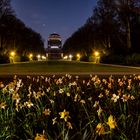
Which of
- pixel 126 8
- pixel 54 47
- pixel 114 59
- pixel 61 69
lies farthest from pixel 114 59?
pixel 54 47

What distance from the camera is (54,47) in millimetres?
111750

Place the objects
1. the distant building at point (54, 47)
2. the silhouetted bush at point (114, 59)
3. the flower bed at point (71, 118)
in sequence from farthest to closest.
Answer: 1. the distant building at point (54, 47)
2. the silhouetted bush at point (114, 59)
3. the flower bed at point (71, 118)

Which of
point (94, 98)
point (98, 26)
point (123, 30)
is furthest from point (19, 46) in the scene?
point (94, 98)

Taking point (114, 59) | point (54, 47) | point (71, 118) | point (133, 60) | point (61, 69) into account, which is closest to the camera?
point (71, 118)

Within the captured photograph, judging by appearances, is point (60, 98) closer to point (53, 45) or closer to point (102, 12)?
point (102, 12)

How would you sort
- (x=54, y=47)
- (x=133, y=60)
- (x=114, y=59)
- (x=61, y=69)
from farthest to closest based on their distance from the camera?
1. (x=54, y=47)
2. (x=114, y=59)
3. (x=133, y=60)
4. (x=61, y=69)

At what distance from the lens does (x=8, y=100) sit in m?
8.73

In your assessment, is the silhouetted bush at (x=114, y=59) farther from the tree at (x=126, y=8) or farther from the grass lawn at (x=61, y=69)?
the grass lawn at (x=61, y=69)

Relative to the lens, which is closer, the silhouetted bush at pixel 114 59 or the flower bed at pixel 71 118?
the flower bed at pixel 71 118

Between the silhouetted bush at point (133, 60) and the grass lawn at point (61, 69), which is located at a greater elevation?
the silhouetted bush at point (133, 60)

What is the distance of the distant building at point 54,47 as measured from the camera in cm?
11050

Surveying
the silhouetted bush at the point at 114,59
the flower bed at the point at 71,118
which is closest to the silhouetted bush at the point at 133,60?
the silhouetted bush at the point at 114,59

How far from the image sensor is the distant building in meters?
110

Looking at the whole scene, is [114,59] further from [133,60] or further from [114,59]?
[133,60]
